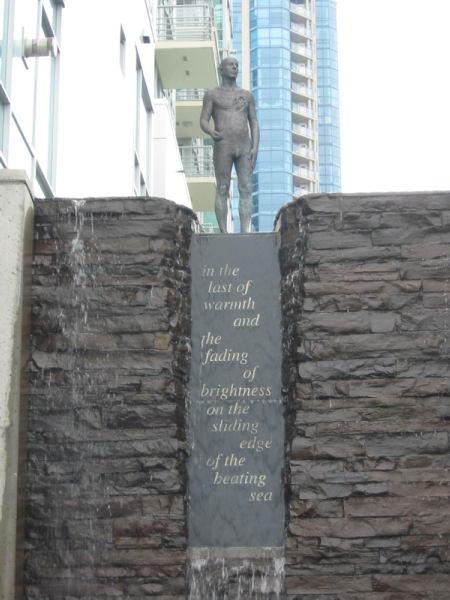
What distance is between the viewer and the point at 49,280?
830cm

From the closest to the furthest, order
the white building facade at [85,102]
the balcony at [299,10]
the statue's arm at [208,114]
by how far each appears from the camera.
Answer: the statue's arm at [208,114], the white building facade at [85,102], the balcony at [299,10]

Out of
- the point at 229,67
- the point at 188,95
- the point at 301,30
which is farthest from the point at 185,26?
the point at 301,30

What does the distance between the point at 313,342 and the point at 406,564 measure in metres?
1.71

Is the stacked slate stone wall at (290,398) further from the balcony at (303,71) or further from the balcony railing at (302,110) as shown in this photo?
the balcony at (303,71)

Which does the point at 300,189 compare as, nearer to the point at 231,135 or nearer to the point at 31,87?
the point at 31,87

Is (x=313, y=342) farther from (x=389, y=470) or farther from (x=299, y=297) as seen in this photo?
(x=389, y=470)

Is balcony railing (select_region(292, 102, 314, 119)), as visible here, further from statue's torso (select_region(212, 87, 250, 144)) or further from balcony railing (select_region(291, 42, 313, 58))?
statue's torso (select_region(212, 87, 250, 144))

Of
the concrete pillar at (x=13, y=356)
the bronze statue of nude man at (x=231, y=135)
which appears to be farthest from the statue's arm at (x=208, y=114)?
the concrete pillar at (x=13, y=356)

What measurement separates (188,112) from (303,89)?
193 feet

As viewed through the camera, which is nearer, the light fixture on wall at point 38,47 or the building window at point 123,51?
the light fixture on wall at point 38,47

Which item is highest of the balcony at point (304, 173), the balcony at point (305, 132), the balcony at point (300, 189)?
the balcony at point (305, 132)

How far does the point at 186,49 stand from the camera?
2659 cm

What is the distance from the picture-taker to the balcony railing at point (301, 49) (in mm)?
90500

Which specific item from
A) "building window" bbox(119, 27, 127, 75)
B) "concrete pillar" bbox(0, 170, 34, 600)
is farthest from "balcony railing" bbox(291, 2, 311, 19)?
"concrete pillar" bbox(0, 170, 34, 600)
